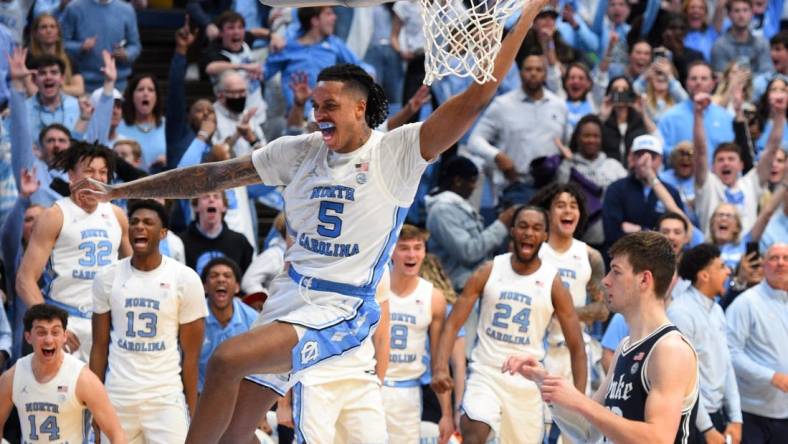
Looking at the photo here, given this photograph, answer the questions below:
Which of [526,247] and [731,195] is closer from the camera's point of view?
[526,247]

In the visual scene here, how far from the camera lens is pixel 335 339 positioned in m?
6.27

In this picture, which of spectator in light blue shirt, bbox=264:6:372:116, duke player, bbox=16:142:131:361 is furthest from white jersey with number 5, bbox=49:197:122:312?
spectator in light blue shirt, bbox=264:6:372:116

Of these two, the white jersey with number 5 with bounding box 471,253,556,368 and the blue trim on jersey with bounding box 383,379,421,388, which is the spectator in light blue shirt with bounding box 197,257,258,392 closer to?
the blue trim on jersey with bounding box 383,379,421,388

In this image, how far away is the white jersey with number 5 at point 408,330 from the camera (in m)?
9.79

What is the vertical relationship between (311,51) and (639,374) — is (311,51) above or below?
above

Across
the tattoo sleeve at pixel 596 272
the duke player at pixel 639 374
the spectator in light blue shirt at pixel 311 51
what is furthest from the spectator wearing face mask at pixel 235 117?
the duke player at pixel 639 374

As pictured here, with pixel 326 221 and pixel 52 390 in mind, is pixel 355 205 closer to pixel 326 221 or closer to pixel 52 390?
pixel 326 221

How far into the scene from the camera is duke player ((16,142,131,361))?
909 cm

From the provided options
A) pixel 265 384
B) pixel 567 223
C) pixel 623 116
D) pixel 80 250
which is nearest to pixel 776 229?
pixel 623 116

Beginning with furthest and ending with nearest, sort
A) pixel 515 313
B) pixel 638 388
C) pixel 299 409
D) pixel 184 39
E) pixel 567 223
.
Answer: pixel 184 39 → pixel 567 223 → pixel 515 313 → pixel 299 409 → pixel 638 388

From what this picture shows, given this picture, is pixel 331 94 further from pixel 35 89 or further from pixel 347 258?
pixel 35 89

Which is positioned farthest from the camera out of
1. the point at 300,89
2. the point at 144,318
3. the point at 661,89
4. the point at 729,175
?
the point at 661,89

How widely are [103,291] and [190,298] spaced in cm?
55

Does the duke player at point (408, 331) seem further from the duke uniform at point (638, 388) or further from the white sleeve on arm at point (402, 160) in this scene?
the duke uniform at point (638, 388)
